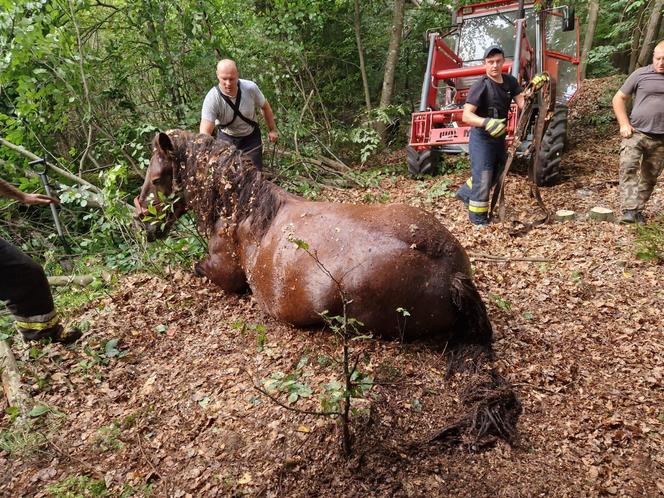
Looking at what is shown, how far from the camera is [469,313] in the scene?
8.87 ft

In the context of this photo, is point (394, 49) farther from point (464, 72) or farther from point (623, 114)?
point (623, 114)

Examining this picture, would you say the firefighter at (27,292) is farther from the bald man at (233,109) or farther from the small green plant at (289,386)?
the small green plant at (289,386)

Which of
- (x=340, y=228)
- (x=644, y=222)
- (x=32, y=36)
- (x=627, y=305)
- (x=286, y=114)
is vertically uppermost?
(x=32, y=36)

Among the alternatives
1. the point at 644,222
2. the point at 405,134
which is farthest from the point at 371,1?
the point at 644,222

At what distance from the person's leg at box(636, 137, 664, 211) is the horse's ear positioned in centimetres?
545

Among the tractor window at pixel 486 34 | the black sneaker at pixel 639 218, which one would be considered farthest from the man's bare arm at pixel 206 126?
the tractor window at pixel 486 34

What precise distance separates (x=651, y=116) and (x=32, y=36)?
749 centimetres

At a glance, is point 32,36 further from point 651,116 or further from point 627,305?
point 651,116

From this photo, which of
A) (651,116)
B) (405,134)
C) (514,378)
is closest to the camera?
(514,378)

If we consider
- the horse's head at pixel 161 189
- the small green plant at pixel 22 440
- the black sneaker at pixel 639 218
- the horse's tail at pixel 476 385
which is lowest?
the small green plant at pixel 22 440

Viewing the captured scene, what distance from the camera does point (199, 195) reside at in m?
3.77

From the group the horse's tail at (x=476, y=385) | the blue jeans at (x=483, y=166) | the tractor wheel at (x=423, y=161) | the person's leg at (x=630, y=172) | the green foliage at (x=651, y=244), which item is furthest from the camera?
the tractor wheel at (x=423, y=161)

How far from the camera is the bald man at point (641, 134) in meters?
4.65

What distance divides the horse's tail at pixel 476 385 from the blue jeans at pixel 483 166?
2.96 m
